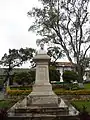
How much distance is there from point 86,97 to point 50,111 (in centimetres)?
1287

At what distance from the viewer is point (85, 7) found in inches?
1292

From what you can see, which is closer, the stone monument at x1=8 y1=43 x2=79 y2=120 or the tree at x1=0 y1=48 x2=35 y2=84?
the stone monument at x1=8 y1=43 x2=79 y2=120

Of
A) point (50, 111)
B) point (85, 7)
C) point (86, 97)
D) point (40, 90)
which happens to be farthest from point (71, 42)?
point (50, 111)

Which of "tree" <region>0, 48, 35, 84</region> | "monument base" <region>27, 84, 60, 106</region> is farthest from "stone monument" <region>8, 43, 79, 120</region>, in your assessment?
"tree" <region>0, 48, 35, 84</region>

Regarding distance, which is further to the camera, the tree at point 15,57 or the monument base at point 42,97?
the tree at point 15,57

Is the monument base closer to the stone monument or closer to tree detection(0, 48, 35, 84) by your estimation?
the stone monument

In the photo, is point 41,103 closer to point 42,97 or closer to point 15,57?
point 42,97

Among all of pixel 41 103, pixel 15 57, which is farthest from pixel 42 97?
pixel 15 57

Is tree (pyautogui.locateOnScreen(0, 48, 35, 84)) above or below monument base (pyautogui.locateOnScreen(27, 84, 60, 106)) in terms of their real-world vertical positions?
above

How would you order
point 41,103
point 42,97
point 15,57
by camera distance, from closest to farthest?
point 41,103 → point 42,97 → point 15,57

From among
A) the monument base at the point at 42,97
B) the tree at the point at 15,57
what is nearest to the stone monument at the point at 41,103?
the monument base at the point at 42,97

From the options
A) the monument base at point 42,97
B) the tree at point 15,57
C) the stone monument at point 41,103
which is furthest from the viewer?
the tree at point 15,57

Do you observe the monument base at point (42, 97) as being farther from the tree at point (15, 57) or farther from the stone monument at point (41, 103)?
the tree at point (15, 57)

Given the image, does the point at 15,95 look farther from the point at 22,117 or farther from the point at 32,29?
the point at 22,117
